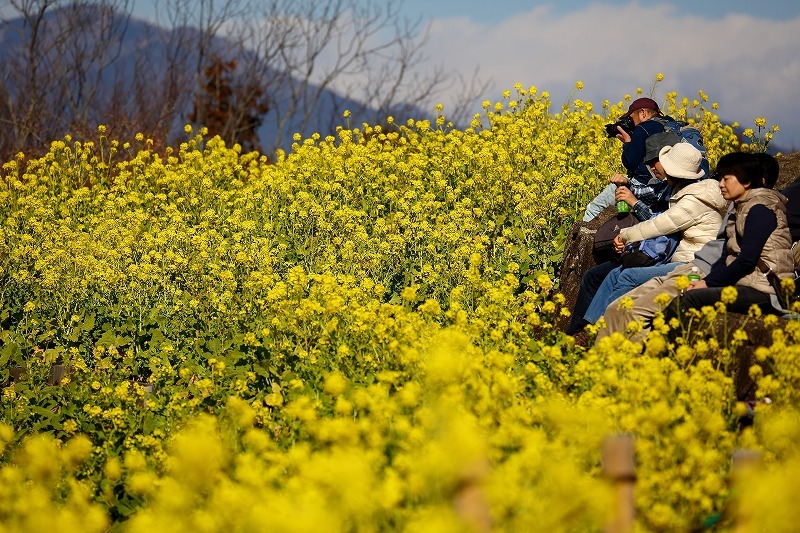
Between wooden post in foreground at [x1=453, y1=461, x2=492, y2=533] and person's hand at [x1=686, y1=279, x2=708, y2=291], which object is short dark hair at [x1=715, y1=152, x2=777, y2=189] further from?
wooden post in foreground at [x1=453, y1=461, x2=492, y2=533]

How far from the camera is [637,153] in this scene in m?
6.70

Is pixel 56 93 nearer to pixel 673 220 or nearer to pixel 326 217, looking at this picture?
pixel 326 217

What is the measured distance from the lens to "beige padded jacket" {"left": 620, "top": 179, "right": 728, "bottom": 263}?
5629mm

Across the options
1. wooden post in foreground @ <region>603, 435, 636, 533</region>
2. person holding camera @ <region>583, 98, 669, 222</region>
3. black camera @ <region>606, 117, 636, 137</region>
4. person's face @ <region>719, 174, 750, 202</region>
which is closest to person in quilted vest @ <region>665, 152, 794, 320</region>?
person's face @ <region>719, 174, 750, 202</region>

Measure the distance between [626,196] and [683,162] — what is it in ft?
2.63

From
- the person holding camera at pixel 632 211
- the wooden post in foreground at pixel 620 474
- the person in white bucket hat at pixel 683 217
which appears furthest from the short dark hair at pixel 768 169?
the wooden post in foreground at pixel 620 474

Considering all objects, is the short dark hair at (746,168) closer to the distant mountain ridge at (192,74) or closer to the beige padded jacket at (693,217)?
the beige padded jacket at (693,217)

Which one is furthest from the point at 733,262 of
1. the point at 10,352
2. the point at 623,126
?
the point at 10,352

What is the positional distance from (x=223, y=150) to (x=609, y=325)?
294 inches

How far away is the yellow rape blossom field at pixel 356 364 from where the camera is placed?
9.51 ft

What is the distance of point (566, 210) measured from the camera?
27.6 feet

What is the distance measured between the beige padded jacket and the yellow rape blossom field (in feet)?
2.67

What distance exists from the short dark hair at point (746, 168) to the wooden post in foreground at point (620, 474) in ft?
8.34

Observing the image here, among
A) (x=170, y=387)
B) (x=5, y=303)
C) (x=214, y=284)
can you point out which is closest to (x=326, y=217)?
(x=214, y=284)
